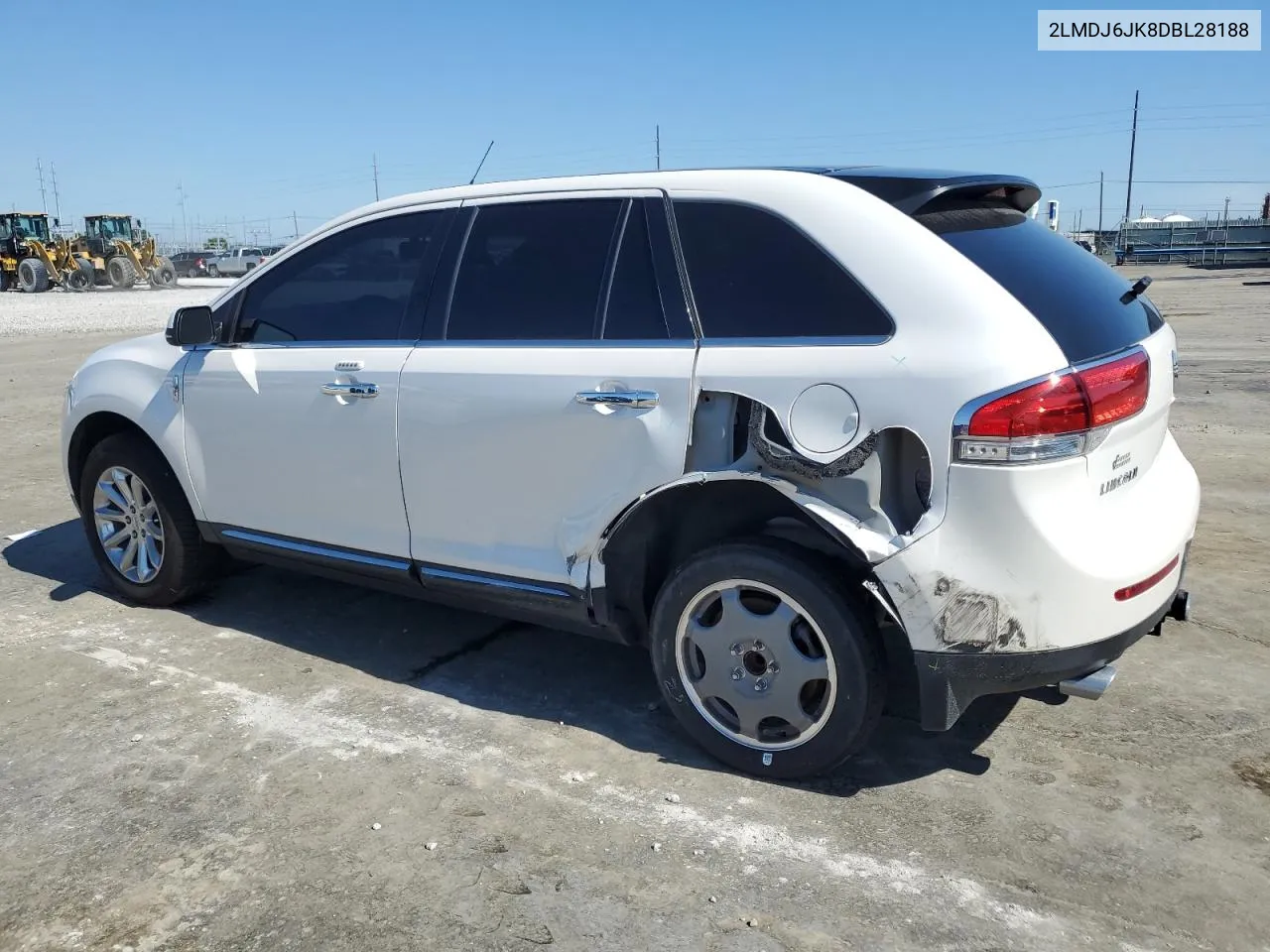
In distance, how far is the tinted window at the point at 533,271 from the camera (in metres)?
3.61

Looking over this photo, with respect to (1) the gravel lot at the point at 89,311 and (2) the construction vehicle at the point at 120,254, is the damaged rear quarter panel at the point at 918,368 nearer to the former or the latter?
(1) the gravel lot at the point at 89,311

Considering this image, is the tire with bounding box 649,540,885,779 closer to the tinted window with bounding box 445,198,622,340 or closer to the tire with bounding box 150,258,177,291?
the tinted window with bounding box 445,198,622,340

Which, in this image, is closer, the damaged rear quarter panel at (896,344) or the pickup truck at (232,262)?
the damaged rear quarter panel at (896,344)

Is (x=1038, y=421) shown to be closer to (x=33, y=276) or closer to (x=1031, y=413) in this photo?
(x=1031, y=413)

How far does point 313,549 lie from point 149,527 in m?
1.12

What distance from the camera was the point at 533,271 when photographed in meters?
3.76

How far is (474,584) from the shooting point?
3.85 m

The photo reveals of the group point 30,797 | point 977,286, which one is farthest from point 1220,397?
point 30,797

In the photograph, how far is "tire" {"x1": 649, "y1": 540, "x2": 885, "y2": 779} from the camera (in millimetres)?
3088

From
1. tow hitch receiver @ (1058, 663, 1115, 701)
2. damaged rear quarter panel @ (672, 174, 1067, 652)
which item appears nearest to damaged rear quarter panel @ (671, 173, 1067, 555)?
damaged rear quarter panel @ (672, 174, 1067, 652)

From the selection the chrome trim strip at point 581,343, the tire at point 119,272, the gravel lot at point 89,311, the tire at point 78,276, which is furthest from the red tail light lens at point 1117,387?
the tire at point 119,272

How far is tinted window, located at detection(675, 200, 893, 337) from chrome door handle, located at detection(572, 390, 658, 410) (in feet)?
0.90

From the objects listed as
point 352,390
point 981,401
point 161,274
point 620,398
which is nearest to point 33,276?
point 161,274

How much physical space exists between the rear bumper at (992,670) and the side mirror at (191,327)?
321cm
